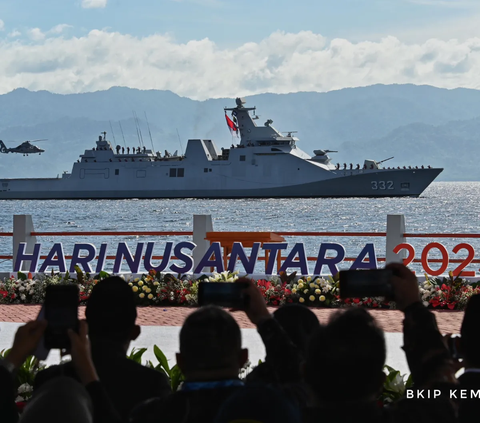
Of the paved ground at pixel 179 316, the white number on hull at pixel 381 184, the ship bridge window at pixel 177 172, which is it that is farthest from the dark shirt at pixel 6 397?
the white number on hull at pixel 381 184

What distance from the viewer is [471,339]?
2820 mm

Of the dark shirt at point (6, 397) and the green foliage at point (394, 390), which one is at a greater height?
the dark shirt at point (6, 397)

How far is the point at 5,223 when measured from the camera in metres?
67.8

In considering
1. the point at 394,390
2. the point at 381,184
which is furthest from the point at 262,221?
the point at 394,390

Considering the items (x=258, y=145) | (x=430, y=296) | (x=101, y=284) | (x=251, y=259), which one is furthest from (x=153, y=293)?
(x=258, y=145)

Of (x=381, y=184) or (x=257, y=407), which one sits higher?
(x=381, y=184)

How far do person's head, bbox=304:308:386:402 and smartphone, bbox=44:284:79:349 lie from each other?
0.80m

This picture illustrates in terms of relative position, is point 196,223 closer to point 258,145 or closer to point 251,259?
point 251,259

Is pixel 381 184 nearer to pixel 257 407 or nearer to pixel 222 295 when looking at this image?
pixel 222 295

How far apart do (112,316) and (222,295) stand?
535mm

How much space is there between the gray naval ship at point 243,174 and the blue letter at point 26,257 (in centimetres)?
8126

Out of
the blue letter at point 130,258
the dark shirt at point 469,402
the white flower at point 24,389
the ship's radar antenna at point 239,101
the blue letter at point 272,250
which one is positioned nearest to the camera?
the dark shirt at point 469,402

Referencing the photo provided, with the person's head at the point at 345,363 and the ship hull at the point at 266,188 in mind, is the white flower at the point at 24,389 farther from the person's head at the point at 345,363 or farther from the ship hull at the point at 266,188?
the ship hull at the point at 266,188

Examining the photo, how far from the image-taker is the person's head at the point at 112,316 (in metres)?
3.17
